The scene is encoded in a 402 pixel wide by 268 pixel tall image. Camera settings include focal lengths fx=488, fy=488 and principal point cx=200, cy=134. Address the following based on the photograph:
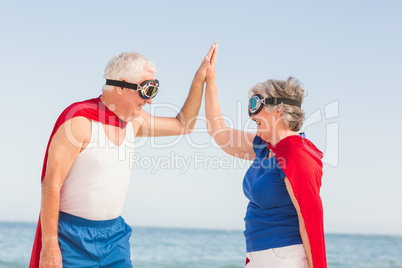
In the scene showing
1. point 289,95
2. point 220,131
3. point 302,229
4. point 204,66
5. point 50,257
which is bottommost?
point 50,257

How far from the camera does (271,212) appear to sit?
10.3 feet

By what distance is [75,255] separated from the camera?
3.12 meters

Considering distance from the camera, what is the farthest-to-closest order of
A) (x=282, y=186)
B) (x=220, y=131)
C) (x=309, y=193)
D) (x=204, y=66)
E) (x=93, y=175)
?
(x=204, y=66)
(x=220, y=131)
(x=93, y=175)
(x=282, y=186)
(x=309, y=193)

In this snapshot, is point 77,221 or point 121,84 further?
point 121,84

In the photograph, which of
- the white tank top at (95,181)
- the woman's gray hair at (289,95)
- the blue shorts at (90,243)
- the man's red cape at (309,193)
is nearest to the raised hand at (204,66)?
the woman's gray hair at (289,95)

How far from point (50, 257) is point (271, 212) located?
4.62 feet

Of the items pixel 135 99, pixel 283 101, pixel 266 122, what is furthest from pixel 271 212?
pixel 135 99

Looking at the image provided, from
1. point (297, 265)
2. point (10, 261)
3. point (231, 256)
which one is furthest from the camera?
point (231, 256)

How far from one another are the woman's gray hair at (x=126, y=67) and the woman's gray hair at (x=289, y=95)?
905 millimetres

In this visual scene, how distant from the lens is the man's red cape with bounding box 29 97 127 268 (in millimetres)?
3113

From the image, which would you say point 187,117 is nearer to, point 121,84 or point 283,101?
point 121,84

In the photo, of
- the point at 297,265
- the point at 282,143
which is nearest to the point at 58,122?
the point at 282,143

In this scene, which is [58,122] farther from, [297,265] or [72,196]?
[297,265]

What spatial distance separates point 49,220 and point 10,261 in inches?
580
